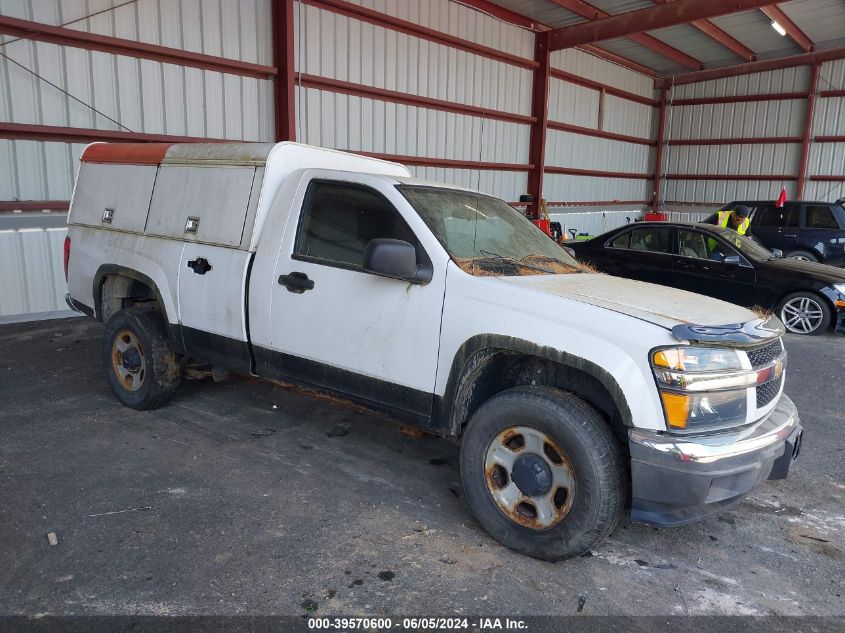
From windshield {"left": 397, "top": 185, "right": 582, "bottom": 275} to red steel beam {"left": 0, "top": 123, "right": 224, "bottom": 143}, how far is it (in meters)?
6.76

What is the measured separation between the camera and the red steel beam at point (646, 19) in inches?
473

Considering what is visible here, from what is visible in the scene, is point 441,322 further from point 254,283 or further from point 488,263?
point 254,283

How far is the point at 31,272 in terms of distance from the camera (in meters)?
8.46

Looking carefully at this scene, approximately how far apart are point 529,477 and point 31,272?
8.02 meters

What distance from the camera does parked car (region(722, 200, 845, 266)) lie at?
12367mm

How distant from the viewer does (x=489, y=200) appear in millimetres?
4445

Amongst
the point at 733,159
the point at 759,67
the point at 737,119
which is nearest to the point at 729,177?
the point at 733,159

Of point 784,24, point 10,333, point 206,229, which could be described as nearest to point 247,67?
point 10,333

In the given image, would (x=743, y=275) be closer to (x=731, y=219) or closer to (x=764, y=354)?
(x=731, y=219)

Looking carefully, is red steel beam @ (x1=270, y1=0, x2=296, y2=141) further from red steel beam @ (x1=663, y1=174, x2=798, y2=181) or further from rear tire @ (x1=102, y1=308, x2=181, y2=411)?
red steel beam @ (x1=663, y1=174, x2=798, y2=181)

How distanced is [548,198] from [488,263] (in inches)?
578

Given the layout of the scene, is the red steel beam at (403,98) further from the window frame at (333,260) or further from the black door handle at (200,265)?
the window frame at (333,260)

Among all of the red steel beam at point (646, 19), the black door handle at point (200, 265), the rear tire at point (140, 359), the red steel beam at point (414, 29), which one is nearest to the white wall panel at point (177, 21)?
the red steel beam at point (414, 29)

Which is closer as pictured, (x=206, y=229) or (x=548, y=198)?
(x=206, y=229)
